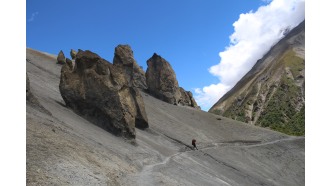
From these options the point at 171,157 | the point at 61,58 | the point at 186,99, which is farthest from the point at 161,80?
the point at 171,157

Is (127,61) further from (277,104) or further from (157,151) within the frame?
(277,104)

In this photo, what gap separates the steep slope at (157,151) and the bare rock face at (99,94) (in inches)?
66.3

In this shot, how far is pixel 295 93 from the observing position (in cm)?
16925

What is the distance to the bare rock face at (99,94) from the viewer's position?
4609 cm

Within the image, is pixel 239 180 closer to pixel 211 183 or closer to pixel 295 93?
pixel 211 183

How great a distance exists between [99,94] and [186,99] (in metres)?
67.2

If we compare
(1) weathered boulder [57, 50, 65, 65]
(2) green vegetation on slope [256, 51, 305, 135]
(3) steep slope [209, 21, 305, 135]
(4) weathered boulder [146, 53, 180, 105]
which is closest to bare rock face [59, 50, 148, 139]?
(4) weathered boulder [146, 53, 180, 105]

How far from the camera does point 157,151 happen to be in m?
46.2

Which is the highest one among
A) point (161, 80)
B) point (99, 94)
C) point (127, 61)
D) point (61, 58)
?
point (127, 61)

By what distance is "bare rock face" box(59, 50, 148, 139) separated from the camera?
46.1 m

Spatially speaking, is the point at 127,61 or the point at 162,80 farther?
the point at 127,61

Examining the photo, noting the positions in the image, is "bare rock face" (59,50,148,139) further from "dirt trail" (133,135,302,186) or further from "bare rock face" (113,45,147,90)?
"bare rock face" (113,45,147,90)

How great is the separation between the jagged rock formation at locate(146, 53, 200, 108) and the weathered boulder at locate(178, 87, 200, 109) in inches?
134

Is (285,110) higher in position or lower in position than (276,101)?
lower
